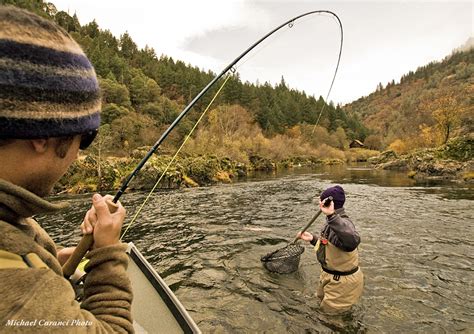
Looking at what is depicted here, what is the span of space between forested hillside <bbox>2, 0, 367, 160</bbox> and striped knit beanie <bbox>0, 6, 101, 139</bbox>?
75.3 feet

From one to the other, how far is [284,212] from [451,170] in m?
17.9

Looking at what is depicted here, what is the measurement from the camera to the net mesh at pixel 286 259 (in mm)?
6035

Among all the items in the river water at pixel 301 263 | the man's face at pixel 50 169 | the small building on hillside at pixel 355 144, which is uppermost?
the small building on hillside at pixel 355 144

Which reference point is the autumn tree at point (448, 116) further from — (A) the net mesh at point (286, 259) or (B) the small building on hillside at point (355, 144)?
(B) the small building on hillside at point (355, 144)

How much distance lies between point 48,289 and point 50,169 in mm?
484

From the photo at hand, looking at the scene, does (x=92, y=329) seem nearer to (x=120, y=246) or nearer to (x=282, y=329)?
(x=120, y=246)

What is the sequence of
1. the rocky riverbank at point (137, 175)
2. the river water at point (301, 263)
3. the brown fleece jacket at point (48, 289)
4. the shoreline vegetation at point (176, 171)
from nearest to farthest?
the brown fleece jacket at point (48, 289), the river water at point (301, 263), the rocky riverbank at point (137, 175), the shoreline vegetation at point (176, 171)

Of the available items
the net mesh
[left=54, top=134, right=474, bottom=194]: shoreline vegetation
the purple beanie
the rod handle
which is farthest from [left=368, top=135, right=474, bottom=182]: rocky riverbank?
the rod handle

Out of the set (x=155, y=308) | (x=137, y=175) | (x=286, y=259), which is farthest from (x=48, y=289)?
(x=137, y=175)

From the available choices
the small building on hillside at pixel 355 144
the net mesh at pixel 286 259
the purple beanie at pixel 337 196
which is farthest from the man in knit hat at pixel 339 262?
the small building on hillside at pixel 355 144

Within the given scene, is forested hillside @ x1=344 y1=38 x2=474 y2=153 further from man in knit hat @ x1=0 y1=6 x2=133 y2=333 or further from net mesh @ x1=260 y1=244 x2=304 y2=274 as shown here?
man in knit hat @ x1=0 y1=6 x2=133 y2=333

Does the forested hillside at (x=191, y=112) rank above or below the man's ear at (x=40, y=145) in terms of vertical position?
above

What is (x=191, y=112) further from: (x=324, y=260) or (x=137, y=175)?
(x=324, y=260)

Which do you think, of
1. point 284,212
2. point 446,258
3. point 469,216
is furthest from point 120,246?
point 469,216
